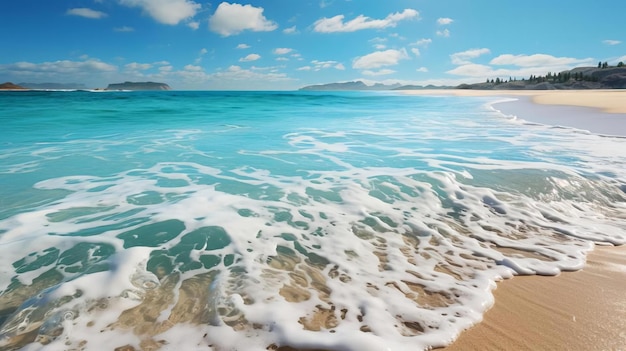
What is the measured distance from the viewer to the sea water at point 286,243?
227 centimetres

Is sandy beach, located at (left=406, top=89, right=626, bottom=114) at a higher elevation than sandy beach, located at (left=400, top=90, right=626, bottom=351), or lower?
higher

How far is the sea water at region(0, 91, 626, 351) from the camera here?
2.27 m

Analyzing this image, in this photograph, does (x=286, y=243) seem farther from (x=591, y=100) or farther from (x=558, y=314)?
(x=591, y=100)

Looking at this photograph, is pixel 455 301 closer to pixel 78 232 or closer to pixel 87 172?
pixel 78 232

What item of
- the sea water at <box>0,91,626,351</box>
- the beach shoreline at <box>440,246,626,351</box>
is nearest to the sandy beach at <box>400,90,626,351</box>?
the beach shoreline at <box>440,246,626,351</box>

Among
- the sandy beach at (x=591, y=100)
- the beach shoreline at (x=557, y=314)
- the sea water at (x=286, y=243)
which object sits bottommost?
the beach shoreline at (x=557, y=314)

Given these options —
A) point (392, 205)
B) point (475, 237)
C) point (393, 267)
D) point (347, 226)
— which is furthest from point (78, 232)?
point (475, 237)

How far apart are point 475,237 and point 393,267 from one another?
51.5 inches

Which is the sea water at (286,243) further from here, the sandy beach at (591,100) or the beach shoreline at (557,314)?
the sandy beach at (591,100)

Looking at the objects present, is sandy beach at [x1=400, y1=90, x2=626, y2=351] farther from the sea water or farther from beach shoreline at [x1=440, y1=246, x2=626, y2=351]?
the sea water

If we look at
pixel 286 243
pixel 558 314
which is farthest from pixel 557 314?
pixel 286 243

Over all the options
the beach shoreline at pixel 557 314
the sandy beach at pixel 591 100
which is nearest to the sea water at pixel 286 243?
the beach shoreline at pixel 557 314

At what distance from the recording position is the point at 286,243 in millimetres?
3582

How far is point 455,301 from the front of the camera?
2523mm
